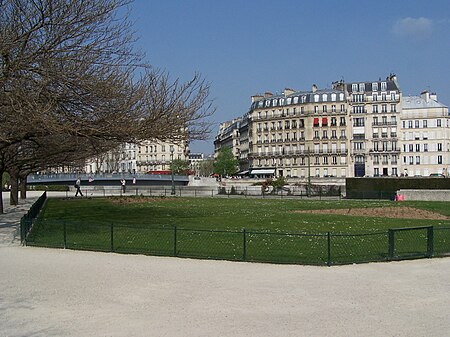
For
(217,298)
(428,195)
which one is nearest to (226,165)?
(428,195)

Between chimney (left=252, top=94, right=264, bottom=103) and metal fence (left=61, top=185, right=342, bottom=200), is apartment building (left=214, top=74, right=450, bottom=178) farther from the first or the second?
metal fence (left=61, top=185, right=342, bottom=200)

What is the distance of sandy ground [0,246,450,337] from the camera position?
9898 millimetres

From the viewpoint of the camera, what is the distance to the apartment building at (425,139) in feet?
341

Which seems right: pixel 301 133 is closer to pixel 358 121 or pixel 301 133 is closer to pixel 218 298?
pixel 358 121

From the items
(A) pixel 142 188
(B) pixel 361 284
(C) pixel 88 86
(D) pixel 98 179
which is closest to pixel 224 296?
(B) pixel 361 284

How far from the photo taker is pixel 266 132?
115 metres

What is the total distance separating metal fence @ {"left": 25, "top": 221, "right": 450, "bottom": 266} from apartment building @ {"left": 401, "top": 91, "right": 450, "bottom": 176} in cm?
8935

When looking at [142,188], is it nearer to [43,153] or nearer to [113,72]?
[43,153]

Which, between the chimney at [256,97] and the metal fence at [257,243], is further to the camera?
the chimney at [256,97]

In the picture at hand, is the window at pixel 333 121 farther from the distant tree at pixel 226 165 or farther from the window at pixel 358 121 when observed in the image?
the distant tree at pixel 226 165

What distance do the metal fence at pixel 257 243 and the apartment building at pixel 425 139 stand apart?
89.3 metres

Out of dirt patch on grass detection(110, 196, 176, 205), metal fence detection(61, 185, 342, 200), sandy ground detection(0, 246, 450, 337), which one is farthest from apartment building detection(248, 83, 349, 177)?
sandy ground detection(0, 246, 450, 337)

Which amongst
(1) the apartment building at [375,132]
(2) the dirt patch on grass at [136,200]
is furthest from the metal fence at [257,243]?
(1) the apartment building at [375,132]

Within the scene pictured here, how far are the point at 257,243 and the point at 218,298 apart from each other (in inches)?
296
